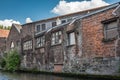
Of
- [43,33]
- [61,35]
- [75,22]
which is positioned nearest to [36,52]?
[43,33]

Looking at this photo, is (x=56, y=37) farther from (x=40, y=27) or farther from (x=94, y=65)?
(x=94, y=65)

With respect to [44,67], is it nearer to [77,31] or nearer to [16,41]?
[77,31]

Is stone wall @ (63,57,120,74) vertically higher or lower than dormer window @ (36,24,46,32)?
lower

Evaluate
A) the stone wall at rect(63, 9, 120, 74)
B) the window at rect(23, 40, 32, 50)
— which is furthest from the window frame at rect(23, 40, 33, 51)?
the stone wall at rect(63, 9, 120, 74)

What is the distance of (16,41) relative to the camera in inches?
1374

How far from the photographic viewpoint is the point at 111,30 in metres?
16.8

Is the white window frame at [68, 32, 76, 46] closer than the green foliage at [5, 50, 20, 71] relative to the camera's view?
Yes

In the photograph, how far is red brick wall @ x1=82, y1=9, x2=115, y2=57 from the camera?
55.2 feet

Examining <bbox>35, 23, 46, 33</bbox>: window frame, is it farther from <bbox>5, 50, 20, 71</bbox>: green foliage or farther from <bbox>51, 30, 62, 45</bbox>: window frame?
<bbox>5, 50, 20, 71</bbox>: green foliage

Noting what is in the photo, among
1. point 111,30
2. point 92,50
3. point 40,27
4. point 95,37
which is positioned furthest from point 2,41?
point 111,30

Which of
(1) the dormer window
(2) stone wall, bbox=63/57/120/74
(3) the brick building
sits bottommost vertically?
(2) stone wall, bbox=63/57/120/74

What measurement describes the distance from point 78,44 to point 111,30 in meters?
4.14

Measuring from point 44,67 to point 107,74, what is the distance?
35.1ft

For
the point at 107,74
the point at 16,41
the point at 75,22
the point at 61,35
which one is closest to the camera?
the point at 107,74
